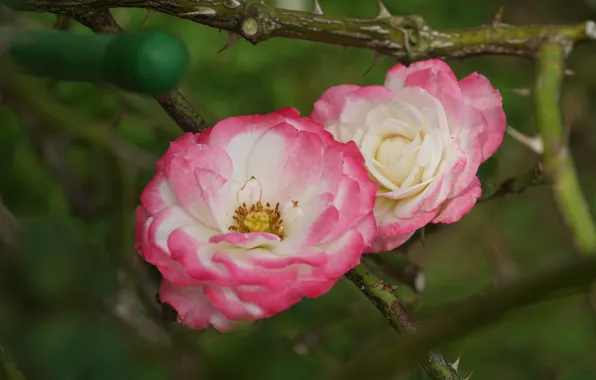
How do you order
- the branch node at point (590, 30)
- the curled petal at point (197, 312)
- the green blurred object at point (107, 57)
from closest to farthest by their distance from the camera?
1. the green blurred object at point (107, 57)
2. the curled petal at point (197, 312)
3. the branch node at point (590, 30)

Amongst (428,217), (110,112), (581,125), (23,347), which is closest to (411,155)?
(428,217)

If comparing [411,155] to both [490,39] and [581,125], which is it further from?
[581,125]

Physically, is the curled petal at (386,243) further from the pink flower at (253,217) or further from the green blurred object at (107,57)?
the green blurred object at (107,57)

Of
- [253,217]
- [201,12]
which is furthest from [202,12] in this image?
[253,217]

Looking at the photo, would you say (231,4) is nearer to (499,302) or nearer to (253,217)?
(253,217)

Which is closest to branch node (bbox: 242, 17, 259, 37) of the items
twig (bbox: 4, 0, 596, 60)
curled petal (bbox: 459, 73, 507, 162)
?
twig (bbox: 4, 0, 596, 60)

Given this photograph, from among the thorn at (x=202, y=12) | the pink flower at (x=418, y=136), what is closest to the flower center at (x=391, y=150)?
the pink flower at (x=418, y=136)

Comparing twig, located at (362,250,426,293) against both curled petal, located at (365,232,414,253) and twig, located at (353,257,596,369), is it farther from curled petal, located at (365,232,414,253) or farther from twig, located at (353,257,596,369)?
twig, located at (353,257,596,369)
